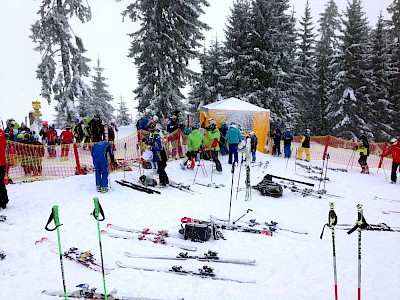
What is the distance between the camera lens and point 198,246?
6.52 metres

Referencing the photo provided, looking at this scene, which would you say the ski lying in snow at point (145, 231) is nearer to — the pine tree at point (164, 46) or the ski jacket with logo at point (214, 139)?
the ski jacket with logo at point (214, 139)

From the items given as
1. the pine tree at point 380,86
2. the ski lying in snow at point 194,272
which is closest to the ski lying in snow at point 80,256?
the ski lying in snow at point 194,272

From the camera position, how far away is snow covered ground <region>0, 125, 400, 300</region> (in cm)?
488

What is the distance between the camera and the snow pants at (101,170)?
30.5 feet

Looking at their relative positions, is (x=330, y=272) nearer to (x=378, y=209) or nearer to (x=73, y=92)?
(x=378, y=209)

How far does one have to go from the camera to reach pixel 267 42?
86.1 feet

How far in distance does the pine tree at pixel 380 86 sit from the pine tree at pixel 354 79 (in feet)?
2.12

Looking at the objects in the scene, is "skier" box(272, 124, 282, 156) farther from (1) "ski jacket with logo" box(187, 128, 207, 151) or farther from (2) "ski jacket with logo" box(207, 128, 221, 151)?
(1) "ski jacket with logo" box(187, 128, 207, 151)

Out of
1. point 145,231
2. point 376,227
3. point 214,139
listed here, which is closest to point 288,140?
point 214,139

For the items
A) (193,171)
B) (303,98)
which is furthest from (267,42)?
(193,171)

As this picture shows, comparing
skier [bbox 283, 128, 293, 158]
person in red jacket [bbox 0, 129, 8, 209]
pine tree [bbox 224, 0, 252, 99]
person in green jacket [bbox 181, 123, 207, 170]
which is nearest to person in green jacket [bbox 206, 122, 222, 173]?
person in green jacket [bbox 181, 123, 207, 170]

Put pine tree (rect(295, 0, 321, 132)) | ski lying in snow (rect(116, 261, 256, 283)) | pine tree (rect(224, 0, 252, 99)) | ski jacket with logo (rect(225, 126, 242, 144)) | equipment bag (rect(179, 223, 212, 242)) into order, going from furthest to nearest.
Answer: pine tree (rect(295, 0, 321, 132))
pine tree (rect(224, 0, 252, 99))
ski jacket with logo (rect(225, 126, 242, 144))
equipment bag (rect(179, 223, 212, 242))
ski lying in snow (rect(116, 261, 256, 283))

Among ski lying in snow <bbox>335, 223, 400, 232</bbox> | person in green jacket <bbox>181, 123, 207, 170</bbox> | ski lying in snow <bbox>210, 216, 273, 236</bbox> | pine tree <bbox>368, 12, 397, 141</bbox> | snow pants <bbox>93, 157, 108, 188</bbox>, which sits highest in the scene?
pine tree <bbox>368, 12, 397, 141</bbox>

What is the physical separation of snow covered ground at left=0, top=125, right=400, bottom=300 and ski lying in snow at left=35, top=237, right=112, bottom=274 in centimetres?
9
